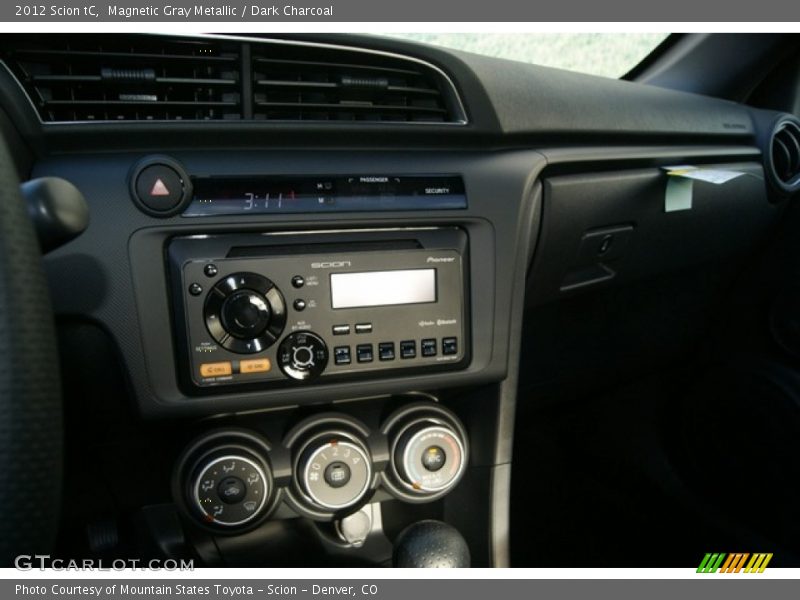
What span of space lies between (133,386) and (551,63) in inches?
39.2

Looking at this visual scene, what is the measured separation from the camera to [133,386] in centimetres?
97

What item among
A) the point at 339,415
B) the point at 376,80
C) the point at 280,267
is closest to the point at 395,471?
the point at 339,415

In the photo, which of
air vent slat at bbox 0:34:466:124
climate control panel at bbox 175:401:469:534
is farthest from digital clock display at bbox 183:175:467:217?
climate control panel at bbox 175:401:469:534

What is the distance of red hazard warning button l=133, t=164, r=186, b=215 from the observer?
3.10 feet

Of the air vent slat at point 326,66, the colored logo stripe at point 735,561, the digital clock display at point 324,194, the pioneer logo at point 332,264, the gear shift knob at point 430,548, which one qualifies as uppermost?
the air vent slat at point 326,66

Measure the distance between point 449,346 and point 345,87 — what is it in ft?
1.40

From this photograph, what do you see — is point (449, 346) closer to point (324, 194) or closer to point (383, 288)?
point (383, 288)

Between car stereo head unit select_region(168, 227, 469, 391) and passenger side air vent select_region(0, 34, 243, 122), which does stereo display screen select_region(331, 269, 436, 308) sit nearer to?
car stereo head unit select_region(168, 227, 469, 391)

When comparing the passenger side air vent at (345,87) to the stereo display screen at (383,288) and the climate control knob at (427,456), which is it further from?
the climate control knob at (427,456)

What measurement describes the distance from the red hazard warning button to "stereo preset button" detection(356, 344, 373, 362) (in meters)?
0.32

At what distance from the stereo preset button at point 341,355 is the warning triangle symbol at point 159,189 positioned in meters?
0.32

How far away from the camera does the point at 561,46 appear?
53.8 inches

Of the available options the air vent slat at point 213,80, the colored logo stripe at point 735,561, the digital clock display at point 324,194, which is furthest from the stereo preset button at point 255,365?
the colored logo stripe at point 735,561

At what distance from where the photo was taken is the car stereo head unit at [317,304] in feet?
3.20
